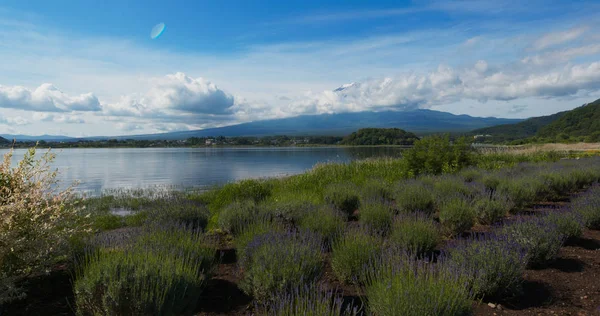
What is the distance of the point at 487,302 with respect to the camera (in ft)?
14.3

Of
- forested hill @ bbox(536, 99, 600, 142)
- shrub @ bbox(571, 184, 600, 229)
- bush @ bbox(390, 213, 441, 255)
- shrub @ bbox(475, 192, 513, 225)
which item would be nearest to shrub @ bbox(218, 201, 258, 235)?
bush @ bbox(390, 213, 441, 255)

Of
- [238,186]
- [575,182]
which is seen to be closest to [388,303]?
[238,186]

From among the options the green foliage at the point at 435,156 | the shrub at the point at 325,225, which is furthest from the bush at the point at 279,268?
Answer: the green foliage at the point at 435,156

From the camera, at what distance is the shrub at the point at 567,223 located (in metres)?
6.26

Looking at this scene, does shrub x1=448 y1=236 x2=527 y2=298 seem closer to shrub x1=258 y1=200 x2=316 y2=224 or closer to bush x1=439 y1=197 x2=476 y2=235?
bush x1=439 y1=197 x2=476 y2=235

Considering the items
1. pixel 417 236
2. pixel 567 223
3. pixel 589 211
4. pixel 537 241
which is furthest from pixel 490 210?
pixel 417 236

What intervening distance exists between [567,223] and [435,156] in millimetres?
10944

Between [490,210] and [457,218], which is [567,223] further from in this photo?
[457,218]

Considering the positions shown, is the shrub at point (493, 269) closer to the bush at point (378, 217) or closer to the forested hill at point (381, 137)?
the bush at point (378, 217)

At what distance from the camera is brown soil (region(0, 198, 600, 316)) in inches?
162

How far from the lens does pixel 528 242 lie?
527 cm

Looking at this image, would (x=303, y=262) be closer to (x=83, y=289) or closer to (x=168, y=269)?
(x=168, y=269)

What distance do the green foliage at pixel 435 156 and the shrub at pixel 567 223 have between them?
33.5 ft

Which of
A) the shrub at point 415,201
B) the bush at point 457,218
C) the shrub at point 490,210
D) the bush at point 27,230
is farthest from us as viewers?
the shrub at point 415,201
